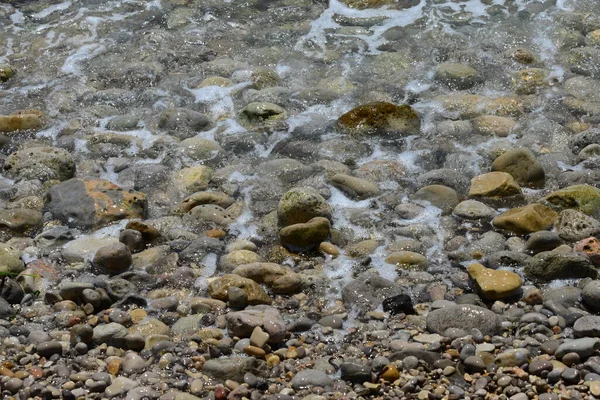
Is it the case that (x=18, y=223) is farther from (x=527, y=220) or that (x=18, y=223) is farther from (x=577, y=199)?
(x=577, y=199)

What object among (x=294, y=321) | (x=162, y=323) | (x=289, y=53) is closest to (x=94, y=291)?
(x=162, y=323)

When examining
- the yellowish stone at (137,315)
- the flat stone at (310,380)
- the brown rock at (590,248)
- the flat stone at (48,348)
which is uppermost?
the flat stone at (48,348)

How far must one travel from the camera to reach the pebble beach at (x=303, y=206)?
3.85 meters

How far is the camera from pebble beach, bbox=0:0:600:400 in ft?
12.6

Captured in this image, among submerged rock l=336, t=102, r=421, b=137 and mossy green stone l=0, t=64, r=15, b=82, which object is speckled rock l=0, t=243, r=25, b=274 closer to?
submerged rock l=336, t=102, r=421, b=137

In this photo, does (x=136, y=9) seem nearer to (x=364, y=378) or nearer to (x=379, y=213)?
(x=379, y=213)

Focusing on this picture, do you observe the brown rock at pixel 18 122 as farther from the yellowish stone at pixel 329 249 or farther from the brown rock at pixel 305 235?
the yellowish stone at pixel 329 249

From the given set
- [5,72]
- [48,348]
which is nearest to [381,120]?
[48,348]

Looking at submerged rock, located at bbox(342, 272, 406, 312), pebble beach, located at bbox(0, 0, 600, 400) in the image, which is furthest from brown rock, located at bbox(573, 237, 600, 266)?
submerged rock, located at bbox(342, 272, 406, 312)

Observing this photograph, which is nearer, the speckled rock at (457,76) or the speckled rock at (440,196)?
the speckled rock at (440,196)

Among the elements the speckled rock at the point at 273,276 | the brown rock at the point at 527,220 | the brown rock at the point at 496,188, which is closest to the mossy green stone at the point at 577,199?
the brown rock at the point at 527,220

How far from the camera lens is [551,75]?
727cm

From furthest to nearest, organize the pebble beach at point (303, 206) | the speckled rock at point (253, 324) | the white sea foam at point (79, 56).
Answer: the white sea foam at point (79, 56) < the speckled rock at point (253, 324) < the pebble beach at point (303, 206)

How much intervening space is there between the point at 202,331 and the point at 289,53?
178 inches
